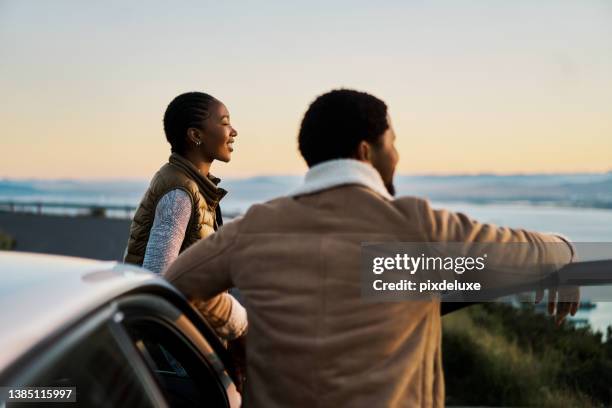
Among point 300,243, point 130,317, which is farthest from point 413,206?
point 130,317

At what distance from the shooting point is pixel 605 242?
294 centimetres

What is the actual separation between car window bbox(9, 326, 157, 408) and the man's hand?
45.6 inches

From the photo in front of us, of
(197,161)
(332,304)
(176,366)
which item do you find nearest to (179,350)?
(176,366)

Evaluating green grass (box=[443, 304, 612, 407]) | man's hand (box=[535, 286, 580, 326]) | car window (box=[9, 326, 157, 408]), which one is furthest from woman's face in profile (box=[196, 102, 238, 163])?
green grass (box=[443, 304, 612, 407])

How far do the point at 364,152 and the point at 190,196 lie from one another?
1609 mm

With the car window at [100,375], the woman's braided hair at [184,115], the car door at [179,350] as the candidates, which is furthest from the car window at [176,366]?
the woman's braided hair at [184,115]

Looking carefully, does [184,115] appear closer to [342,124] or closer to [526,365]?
[342,124]

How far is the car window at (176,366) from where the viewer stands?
7.93ft

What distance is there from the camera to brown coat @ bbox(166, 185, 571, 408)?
2391 millimetres

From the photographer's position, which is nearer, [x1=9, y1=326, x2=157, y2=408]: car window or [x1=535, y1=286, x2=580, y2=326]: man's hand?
[x1=9, y1=326, x2=157, y2=408]: car window

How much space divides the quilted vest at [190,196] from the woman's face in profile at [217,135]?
142 mm

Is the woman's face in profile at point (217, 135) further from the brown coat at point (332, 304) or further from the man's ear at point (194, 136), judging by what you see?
the brown coat at point (332, 304)

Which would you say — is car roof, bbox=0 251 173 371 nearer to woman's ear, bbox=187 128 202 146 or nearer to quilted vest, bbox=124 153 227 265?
quilted vest, bbox=124 153 227 265

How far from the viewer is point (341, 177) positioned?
2535 mm
